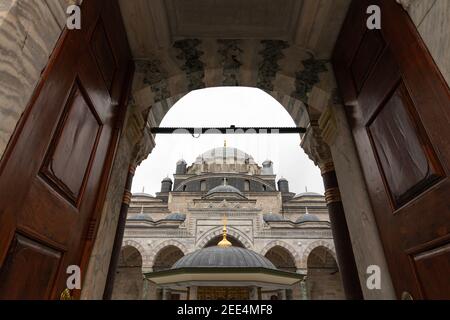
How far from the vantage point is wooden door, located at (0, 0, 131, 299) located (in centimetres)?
108

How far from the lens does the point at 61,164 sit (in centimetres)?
146

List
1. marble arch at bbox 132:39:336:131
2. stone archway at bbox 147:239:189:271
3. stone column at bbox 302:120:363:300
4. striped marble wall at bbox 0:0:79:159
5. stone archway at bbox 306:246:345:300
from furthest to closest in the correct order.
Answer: stone archway at bbox 306:246:345:300 → stone archway at bbox 147:239:189:271 → stone column at bbox 302:120:363:300 → marble arch at bbox 132:39:336:131 → striped marble wall at bbox 0:0:79:159

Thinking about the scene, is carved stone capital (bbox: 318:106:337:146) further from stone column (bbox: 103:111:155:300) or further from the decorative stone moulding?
stone column (bbox: 103:111:155:300)

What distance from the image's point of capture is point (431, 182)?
129 cm

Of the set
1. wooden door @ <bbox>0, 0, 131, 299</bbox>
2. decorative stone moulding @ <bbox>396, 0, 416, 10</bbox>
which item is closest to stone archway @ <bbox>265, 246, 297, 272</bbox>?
wooden door @ <bbox>0, 0, 131, 299</bbox>

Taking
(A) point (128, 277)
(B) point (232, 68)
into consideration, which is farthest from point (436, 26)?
(A) point (128, 277)

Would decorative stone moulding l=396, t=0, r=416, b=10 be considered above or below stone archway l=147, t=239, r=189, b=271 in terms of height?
below

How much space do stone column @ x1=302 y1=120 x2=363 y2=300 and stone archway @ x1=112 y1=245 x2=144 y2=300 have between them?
21123mm

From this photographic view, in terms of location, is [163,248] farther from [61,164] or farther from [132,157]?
[61,164]

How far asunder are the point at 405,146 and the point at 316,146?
7.94 ft

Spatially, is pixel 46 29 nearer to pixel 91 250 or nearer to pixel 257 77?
pixel 91 250

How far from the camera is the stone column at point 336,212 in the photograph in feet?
11.6
